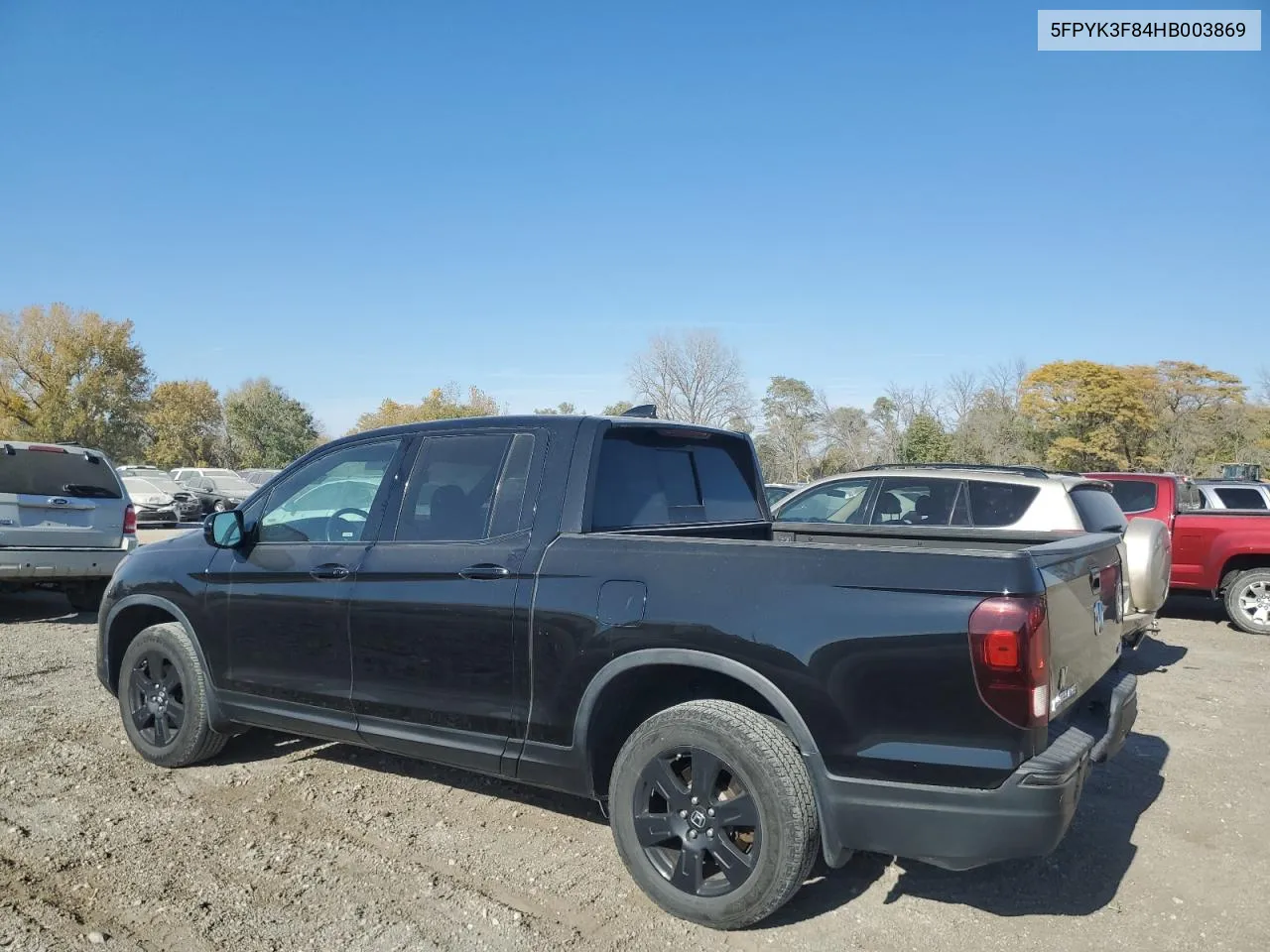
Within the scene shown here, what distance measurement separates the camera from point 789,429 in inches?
1951

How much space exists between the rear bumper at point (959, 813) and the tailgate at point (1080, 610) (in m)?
0.22

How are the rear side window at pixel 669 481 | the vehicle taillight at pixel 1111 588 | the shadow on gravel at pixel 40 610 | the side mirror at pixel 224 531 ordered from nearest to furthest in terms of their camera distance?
the vehicle taillight at pixel 1111 588
the rear side window at pixel 669 481
the side mirror at pixel 224 531
the shadow on gravel at pixel 40 610

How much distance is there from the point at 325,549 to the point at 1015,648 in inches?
120

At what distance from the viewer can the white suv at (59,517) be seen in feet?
28.0

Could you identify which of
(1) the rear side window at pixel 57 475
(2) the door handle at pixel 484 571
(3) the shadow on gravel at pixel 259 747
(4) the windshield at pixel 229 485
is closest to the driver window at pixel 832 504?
(3) the shadow on gravel at pixel 259 747

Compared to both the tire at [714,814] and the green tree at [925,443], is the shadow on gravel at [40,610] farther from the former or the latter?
the green tree at [925,443]

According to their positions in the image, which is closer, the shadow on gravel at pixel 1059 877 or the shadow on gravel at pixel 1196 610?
the shadow on gravel at pixel 1059 877

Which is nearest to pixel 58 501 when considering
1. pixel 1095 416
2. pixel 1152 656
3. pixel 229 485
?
pixel 1152 656

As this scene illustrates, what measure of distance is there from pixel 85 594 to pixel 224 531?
6.55 meters

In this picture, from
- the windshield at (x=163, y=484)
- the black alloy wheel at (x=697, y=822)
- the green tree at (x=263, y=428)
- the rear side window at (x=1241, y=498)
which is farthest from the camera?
the green tree at (x=263, y=428)

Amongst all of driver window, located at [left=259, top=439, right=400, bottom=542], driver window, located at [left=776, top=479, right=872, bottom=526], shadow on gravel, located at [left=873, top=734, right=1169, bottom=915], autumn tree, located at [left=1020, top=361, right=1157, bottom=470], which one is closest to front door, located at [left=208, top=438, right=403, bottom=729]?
driver window, located at [left=259, top=439, right=400, bottom=542]

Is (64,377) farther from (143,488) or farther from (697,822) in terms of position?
(697,822)

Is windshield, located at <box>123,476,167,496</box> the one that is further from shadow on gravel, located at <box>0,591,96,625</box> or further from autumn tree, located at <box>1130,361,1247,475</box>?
autumn tree, located at <box>1130,361,1247,475</box>

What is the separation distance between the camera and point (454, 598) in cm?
375
